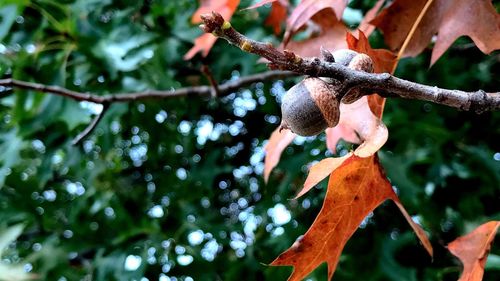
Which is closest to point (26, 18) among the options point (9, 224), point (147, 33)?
point (147, 33)

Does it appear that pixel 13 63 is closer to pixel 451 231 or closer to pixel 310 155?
pixel 310 155

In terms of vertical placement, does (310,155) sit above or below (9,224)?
above

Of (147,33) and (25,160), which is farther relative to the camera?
(25,160)

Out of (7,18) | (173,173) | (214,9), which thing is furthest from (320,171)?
(173,173)

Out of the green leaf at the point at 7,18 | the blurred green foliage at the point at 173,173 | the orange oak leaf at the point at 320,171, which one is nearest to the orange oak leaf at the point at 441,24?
the orange oak leaf at the point at 320,171

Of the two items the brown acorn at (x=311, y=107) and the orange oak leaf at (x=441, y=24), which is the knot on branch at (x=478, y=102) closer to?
the brown acorn at (x=311, y=107)

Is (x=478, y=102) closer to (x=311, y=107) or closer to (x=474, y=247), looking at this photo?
(x=311, y=107)
